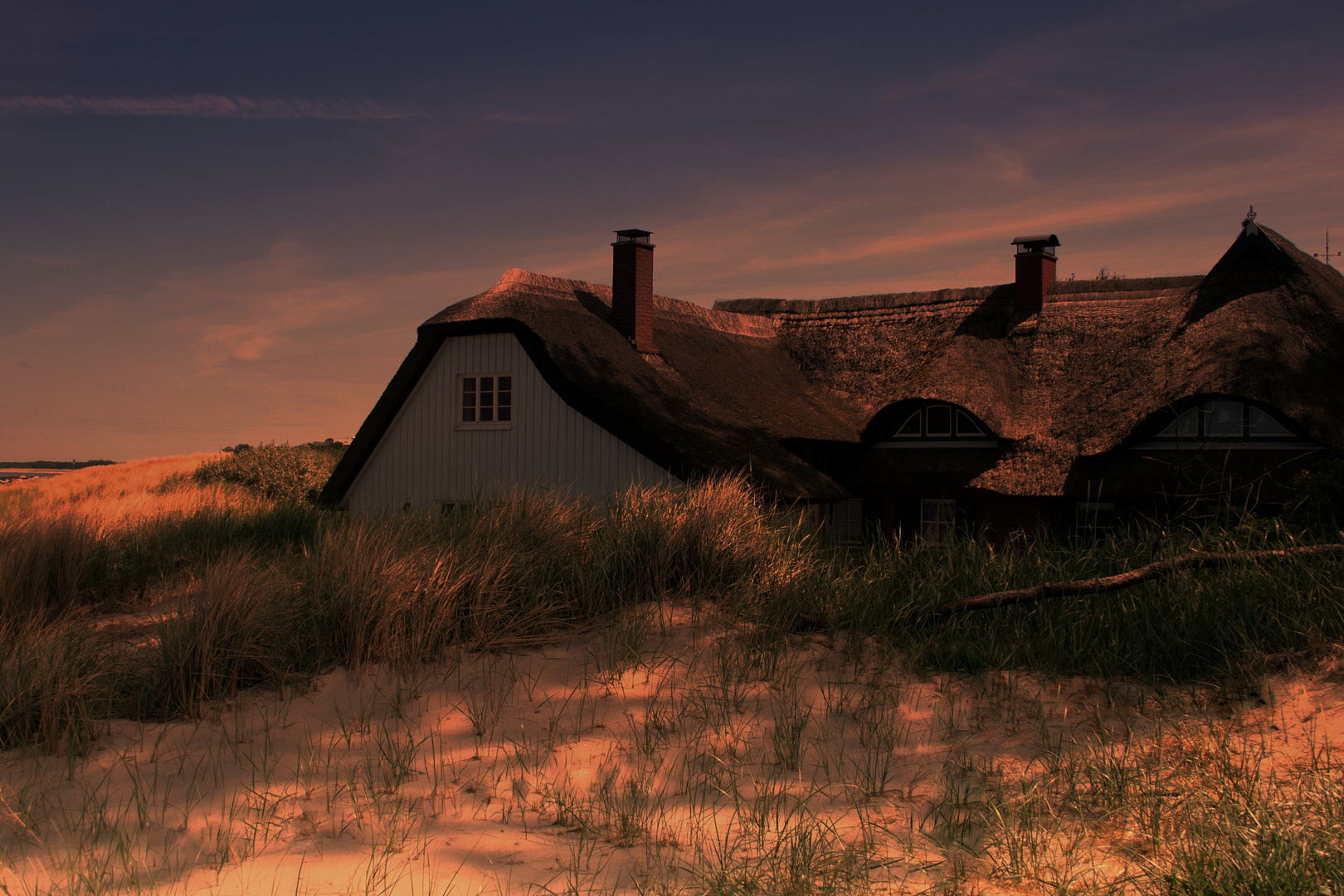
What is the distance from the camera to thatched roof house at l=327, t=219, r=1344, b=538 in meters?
16.1

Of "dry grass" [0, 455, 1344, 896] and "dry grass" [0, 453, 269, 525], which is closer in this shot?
"dry grass" [0, 455, 1344, 896]

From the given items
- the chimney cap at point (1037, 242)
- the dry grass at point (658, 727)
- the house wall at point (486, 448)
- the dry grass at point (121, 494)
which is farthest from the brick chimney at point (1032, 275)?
the dry grass at point (121, 494)

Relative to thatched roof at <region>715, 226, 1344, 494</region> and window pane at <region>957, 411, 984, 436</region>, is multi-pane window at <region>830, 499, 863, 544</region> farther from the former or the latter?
window pane at <region>957, 411, 984, 436</region>

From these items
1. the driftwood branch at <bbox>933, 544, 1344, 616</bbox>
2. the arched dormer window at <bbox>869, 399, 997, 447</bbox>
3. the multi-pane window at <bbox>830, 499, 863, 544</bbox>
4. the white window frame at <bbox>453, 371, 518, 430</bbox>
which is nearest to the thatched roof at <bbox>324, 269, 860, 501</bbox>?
the arched dormer window at <bbox>869, 399, 997, 447</bbox>

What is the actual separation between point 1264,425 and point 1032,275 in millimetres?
6362

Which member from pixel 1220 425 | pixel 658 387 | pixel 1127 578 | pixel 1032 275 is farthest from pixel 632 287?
pixel 1127 578

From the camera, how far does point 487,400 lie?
17.5 metres

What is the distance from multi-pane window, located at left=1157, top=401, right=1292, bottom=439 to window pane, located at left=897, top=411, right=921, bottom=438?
4630 millimetres

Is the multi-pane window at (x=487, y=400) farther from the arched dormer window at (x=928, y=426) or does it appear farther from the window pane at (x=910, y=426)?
the window pane at (x=910, y=426)

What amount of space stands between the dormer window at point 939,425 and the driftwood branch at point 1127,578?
1301 centimetres

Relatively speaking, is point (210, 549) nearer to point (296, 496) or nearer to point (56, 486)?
point (296, 496)

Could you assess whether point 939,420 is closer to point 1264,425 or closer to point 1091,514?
point 1091,514

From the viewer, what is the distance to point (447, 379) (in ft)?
58.5

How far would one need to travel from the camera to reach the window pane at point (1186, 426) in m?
17.5
